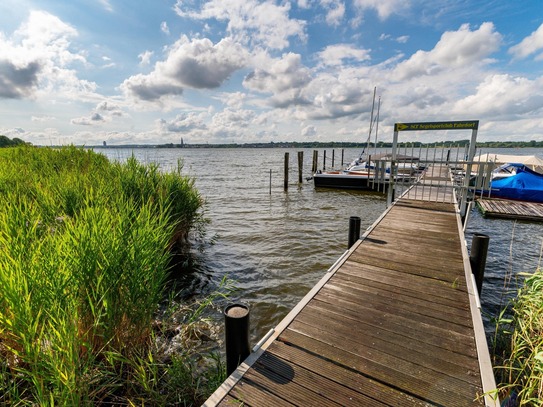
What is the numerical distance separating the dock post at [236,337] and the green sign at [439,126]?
27.4 ft

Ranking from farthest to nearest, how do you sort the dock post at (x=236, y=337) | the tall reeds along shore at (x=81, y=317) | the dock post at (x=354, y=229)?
1. the dock post at (x=354, y=229)
2. the dock post at (x=236, y=337)
3. the tall reeds along shore at (x=81, y=317)

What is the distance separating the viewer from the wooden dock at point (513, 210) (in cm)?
1177

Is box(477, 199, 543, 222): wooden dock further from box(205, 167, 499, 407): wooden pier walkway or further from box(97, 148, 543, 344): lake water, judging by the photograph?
box(205, 167, 499, 407): wooden pier walkway

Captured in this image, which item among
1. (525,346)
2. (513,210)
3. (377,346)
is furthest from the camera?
(513,210)

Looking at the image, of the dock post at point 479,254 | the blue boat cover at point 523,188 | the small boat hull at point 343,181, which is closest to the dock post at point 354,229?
the dock post at point 479,254

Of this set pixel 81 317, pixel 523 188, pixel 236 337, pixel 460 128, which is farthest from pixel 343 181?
pixel 81 317

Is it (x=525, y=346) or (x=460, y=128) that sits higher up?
(x=460, y=128)

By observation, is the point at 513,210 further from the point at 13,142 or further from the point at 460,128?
the point at 13,142

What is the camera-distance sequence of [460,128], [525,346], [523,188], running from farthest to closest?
[523,188]
[460,128]
[525,346]

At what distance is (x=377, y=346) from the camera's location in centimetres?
284

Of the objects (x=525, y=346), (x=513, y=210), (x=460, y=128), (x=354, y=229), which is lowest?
(x=513, y=210)

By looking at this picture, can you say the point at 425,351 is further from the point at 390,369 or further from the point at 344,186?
the point at 344,186

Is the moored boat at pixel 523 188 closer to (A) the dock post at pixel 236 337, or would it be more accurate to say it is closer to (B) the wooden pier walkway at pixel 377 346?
(B) the wooden pier walkway at pixel 377 346

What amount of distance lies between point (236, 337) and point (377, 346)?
1.44 m
